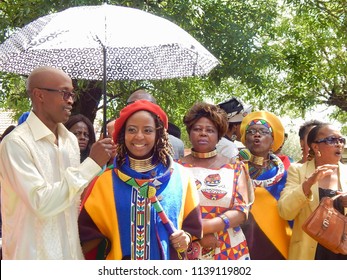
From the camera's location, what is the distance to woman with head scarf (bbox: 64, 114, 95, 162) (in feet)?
18.2

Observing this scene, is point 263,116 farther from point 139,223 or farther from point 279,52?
point 279,52

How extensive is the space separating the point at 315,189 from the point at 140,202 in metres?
1.69

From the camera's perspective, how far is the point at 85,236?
3.62 meters

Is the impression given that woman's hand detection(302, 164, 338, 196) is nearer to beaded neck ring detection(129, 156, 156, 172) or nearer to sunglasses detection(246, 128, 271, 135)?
sunglasses detection(246, 128, 271, 135)

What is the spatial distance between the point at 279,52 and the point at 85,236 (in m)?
9.97

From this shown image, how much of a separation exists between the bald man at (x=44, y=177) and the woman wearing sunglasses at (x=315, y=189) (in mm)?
1750

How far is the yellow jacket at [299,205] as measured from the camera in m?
4.54

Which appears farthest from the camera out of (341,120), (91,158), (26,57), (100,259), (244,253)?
(341,120)

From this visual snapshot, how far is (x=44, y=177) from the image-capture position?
337 centimetres

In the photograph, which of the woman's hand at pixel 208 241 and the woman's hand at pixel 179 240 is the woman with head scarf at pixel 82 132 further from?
the woman's hand at pixel 179 240

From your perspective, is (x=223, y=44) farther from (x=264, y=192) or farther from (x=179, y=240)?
(x=179, y=240)

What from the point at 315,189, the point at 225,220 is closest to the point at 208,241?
the point at 225,220

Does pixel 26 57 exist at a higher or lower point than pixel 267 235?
higher
